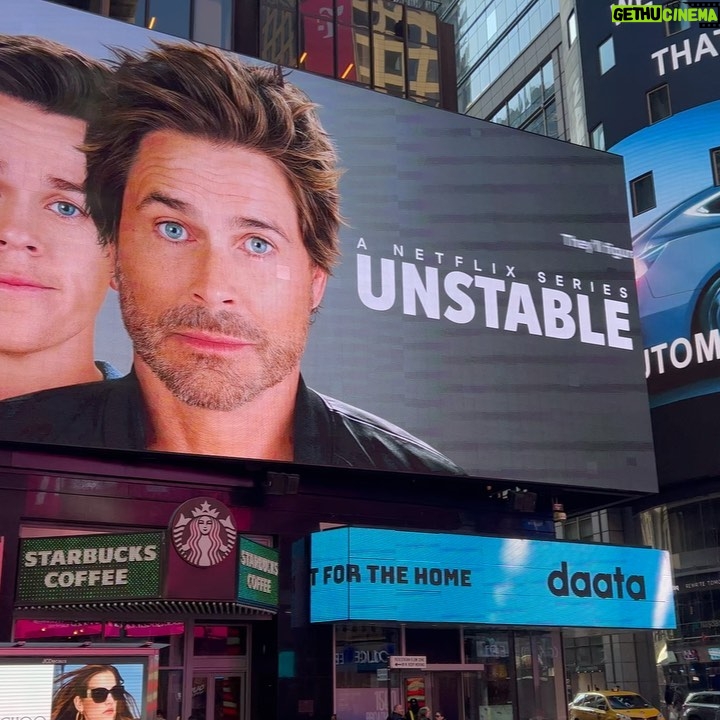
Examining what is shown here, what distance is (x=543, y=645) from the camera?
96.7ft

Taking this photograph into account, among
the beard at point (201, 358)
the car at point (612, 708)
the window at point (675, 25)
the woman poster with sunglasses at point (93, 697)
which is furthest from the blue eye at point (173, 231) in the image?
the window at point (675, 25)

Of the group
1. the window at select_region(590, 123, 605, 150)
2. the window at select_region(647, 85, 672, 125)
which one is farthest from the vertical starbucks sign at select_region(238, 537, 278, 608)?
the window at select_region(590, 123, 605, 150)

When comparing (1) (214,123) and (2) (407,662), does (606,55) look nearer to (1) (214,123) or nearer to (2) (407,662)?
(1) (214,123)

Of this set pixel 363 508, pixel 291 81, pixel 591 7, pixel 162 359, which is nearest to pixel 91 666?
pixel 162 359

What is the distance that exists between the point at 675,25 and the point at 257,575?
3613 cm

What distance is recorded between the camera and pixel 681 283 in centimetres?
4391

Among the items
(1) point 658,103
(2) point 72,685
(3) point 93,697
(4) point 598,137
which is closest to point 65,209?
(2) point 72,685

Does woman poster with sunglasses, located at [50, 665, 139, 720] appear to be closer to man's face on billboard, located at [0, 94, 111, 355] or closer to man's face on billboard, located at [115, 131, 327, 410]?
man's face on billboard, located at [0, 94, 111, 355]

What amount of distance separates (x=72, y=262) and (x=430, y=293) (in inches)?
400

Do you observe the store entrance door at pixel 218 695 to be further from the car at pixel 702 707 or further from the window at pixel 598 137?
the window at pixel 598 137

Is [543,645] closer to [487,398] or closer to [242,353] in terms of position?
[487,398]

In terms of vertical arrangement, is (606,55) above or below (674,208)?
above

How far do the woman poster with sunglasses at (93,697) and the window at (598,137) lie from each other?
41955 millimetres

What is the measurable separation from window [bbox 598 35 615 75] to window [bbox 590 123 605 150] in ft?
9.26
